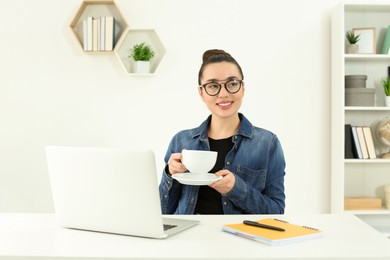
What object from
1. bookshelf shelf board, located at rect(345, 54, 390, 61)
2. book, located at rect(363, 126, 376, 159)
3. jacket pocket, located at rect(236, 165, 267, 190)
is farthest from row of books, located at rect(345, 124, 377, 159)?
jacket pocket, located at rect(236, 165, 267, 190)

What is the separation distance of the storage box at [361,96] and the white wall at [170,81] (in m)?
0.22

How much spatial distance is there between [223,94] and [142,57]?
1662mm

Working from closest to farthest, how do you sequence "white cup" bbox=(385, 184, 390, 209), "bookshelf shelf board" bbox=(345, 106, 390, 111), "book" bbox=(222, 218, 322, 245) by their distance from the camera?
"book" bbox=(222, 218, 322, 245), "bookshelf shelf board" bbox=(345, 106, 390, 111), "white cup" bbox=(385, 184, 390, 209)

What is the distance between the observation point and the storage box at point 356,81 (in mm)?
3414

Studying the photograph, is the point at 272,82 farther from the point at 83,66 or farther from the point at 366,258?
the point at 366,258

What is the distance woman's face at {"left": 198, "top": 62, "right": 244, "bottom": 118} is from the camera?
1998 mm

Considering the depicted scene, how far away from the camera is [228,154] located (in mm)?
2014

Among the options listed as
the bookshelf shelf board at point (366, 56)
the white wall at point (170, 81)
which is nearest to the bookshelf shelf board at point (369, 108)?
the white wall at point (170, 81)

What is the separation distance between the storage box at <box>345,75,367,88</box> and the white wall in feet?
0.61

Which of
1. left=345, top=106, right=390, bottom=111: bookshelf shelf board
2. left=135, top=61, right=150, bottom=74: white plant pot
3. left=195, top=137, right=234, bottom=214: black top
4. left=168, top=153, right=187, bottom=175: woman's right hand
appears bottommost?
left=195, top=137, right=234, bottom=214: black top

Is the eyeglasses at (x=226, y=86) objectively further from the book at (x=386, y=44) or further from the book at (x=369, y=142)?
the book at (x=386, y=44)

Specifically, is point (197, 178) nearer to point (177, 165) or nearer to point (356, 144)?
point (177, 165)

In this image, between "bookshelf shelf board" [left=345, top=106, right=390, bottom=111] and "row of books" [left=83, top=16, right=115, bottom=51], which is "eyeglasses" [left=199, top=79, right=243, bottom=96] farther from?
"row of books" [left=83, top=16, right=115, bottom=51]

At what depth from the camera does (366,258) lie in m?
1.10
